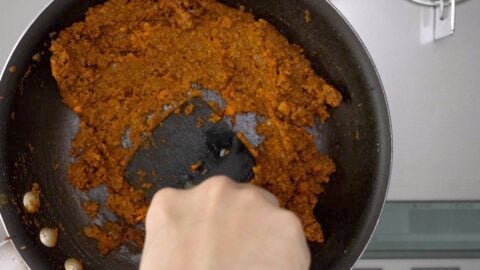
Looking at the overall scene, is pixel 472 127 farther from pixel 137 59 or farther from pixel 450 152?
pixel 137 59

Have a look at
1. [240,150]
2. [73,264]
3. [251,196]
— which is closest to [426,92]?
[240,150]

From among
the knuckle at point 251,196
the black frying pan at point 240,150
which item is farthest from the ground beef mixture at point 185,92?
the knuckle at point 251,196

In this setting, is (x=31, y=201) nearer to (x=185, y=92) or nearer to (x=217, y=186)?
(x=185, y=92)

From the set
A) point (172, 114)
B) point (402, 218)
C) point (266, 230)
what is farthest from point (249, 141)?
point (266, 230)

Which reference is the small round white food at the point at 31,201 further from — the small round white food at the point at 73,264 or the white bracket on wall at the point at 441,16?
the white bracket on wall at the point at 441,16

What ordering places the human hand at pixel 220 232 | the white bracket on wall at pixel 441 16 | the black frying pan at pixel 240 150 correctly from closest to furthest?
1. the human hand at pixel 220 232
2. the black frying pan at pixel 240 150
3. the white bracket on wall at pixel 441 16
